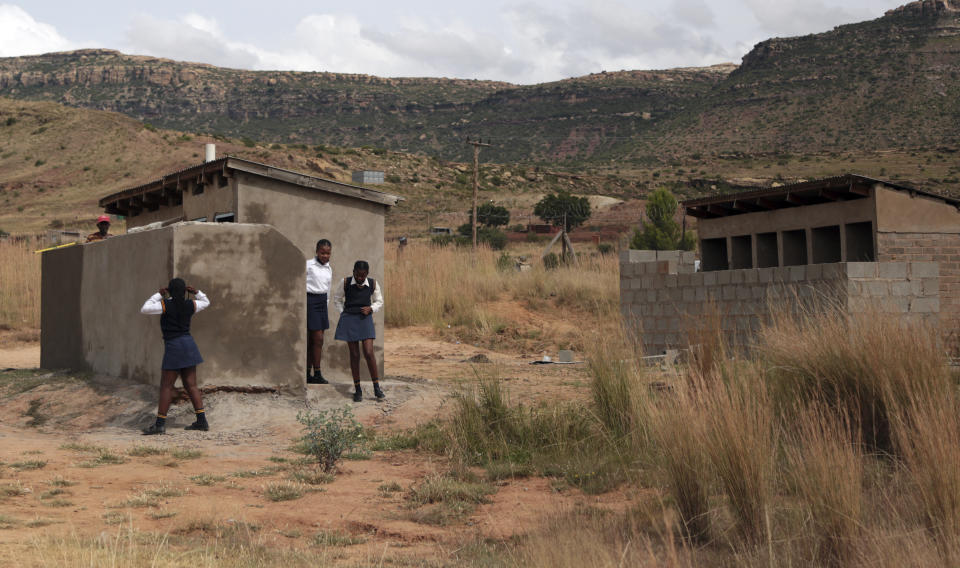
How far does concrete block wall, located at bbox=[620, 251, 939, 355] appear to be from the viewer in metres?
13.1

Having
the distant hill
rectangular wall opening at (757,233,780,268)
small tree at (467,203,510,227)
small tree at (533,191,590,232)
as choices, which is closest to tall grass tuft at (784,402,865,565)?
rectangular wall opening at (757,233,780,268)

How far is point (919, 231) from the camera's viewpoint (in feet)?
50.2

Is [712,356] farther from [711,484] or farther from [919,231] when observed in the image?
[919,231]

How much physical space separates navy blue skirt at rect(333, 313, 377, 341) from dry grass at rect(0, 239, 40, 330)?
14.5m

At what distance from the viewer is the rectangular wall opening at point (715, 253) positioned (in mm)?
19375

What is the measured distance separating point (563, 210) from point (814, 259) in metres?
37.9

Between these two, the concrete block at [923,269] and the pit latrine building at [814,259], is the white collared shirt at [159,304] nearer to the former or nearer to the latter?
the pit latrine building at [814,259]

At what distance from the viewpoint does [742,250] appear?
18.7m

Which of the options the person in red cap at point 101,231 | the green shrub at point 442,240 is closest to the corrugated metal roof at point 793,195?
the person in red cap at point 101,231

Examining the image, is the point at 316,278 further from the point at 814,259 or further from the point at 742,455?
the point at 814,259

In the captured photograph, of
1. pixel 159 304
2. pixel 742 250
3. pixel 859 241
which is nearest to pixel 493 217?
pixel 742 250

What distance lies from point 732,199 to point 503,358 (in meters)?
5.75

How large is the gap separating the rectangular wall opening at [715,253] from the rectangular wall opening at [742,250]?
693mm

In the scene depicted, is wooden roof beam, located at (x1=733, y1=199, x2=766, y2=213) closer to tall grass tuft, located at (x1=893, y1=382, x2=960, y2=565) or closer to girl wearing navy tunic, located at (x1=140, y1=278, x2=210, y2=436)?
girl wearing navy tunic, located at (x1=140, y1=278, x2=210, y2=436)
